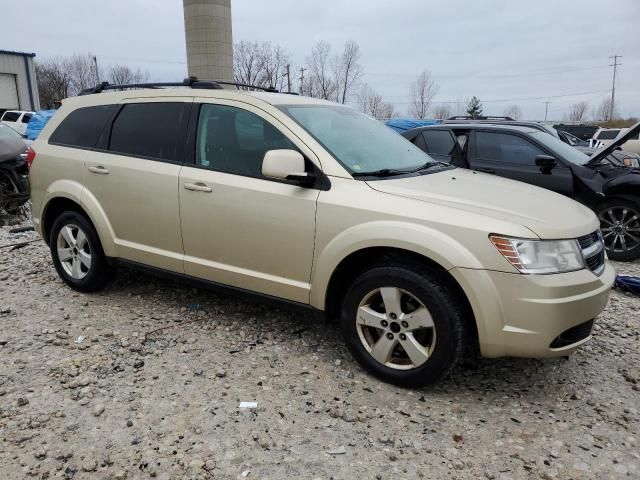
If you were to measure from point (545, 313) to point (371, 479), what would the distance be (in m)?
1.23

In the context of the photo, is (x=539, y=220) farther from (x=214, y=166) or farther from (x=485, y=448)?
(x=214, y=166)

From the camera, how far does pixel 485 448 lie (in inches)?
105

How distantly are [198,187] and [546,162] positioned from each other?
15.6ft

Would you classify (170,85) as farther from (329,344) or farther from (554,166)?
(554,166)

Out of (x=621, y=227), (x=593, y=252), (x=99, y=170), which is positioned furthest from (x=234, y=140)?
(x=621, y=227)

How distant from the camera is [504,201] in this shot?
10.2 feet

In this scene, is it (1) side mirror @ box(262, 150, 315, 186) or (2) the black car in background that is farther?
(2) the black car in background

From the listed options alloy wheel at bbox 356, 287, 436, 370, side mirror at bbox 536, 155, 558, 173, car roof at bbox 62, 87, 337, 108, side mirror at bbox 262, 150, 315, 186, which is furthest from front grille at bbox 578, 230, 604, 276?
side mirror at bbox 536, 155, 558, 173

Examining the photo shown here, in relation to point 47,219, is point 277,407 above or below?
below

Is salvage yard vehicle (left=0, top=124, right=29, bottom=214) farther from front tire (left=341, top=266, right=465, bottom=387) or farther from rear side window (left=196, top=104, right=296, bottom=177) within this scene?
front tire (left=341, top=266, right=465, bottom=387)

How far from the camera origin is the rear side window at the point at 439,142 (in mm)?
7516

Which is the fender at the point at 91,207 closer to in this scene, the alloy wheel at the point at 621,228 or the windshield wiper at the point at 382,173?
the windshield wiper at the point at 382,173

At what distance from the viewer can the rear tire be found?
4512 millimetres

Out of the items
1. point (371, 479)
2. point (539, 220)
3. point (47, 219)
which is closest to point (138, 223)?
point (47, 219)
